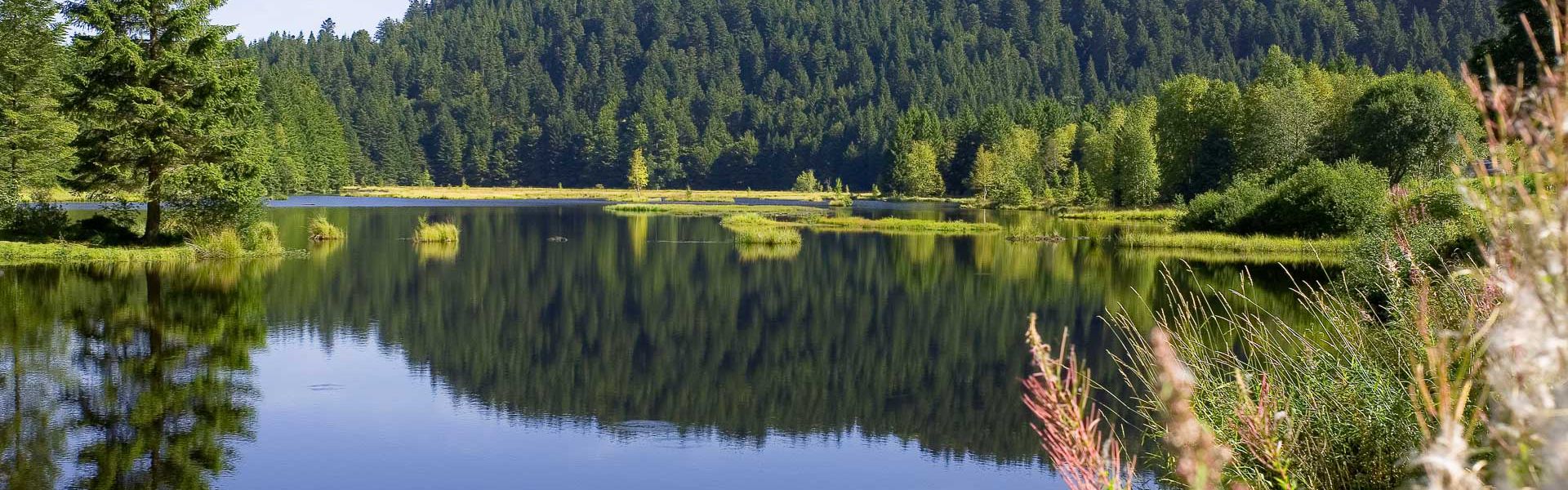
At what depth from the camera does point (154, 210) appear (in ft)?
103

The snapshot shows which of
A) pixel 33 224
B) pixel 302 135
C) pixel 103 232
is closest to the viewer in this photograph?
pixel 33 224

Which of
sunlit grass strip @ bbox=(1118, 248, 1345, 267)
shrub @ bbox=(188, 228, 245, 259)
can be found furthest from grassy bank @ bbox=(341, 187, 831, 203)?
shrub @ bbox=(188, 228, 245, 259)

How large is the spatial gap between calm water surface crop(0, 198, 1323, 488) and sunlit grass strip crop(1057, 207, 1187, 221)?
2954 cm

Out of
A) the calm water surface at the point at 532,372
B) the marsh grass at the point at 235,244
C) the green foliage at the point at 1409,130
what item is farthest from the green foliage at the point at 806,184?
the marsh grass at the point at 235,244

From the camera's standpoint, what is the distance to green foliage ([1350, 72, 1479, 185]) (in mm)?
50594

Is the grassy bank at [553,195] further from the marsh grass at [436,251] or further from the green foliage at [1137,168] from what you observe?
the marsh grass at [436,251]

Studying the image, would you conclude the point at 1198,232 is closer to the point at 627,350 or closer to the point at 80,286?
the point at 627,350

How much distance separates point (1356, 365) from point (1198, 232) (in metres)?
37.1

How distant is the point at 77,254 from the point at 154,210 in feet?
8.08

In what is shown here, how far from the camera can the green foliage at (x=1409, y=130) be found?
166 feet

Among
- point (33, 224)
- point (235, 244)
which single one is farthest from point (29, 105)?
point (235, 244)

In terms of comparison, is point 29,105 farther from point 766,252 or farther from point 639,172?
point 639,172

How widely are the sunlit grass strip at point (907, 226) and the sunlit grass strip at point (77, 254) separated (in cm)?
2965

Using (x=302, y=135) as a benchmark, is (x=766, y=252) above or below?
below
